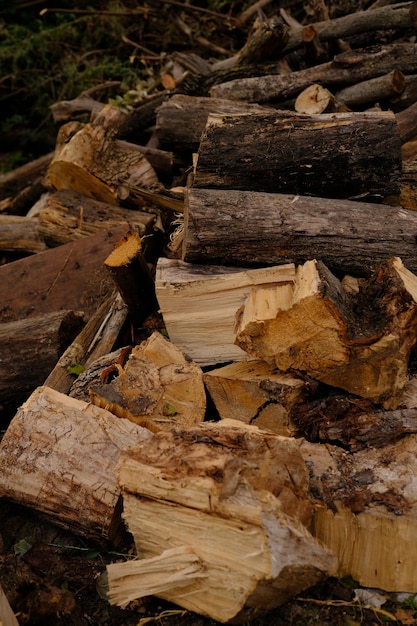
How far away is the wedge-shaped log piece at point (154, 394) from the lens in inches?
136

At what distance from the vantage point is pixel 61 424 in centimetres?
338

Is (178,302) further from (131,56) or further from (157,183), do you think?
(131,56)

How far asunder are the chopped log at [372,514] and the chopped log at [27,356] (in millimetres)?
1773

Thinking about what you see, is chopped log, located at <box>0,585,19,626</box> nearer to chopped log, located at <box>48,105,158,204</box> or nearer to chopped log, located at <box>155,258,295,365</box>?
chopped log, located at <box>155,258,295,365</box>

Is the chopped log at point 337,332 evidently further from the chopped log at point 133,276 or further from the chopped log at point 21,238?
the chopped log at point 21,238

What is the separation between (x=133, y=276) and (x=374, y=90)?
247 centimetres

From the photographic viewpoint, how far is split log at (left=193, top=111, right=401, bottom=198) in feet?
13.2

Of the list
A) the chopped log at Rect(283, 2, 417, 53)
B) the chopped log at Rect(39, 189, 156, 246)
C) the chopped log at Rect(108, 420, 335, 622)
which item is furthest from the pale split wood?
the chopped log at Rect(283, 2, 417, 53)

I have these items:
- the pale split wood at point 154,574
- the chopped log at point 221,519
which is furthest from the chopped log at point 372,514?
the pale split wood at point 154,574

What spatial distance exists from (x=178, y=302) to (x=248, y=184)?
0.84 m

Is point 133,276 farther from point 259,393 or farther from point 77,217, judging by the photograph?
point 77,217

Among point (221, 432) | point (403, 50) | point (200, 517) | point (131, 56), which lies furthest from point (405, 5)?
point (200, 517)

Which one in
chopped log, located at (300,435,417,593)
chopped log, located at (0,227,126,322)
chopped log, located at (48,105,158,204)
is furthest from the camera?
chopped log, located at (48,105,158,204)

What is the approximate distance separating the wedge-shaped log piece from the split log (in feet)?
3.79
